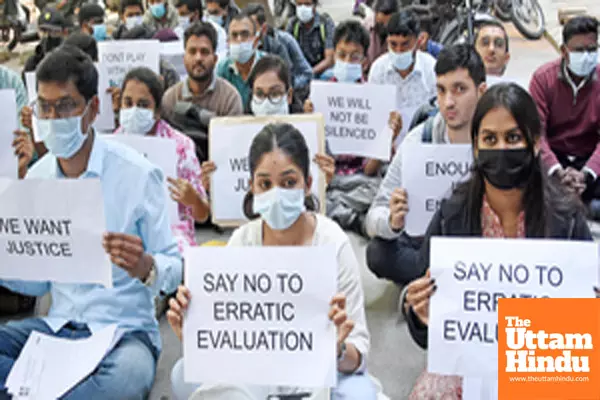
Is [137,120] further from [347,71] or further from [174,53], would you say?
[174,53]

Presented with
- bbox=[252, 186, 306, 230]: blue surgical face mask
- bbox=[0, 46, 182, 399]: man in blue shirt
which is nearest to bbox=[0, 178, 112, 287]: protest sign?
bbox=[0, 46, 182, 399]: man in blue shirt

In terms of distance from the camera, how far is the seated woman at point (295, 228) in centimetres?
226

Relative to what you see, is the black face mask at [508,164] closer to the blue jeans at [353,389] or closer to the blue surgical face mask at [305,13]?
the blue jeans at [353,389]

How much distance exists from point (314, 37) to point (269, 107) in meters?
3.44

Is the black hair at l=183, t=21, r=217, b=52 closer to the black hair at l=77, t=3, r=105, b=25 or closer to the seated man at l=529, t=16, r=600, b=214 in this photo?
the seated man at l=529, t=16, r=600, b=214

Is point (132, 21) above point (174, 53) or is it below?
above

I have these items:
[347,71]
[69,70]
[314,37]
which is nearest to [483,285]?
[69,70]

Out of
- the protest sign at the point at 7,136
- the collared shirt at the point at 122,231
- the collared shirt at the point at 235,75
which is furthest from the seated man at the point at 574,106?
the protest sign at the point at 7,136

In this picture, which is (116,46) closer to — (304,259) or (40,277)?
(40,277)

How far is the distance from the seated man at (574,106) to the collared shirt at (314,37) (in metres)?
2.86

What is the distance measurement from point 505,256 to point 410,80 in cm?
310

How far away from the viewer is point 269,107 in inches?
153

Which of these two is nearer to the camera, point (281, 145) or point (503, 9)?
point (281, 145)

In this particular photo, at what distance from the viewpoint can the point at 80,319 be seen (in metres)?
2.67
